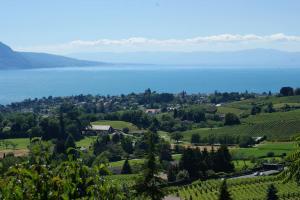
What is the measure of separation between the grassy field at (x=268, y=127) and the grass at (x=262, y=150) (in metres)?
5.73

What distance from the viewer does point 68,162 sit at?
4.70 meters

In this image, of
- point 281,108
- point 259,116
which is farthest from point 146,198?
point 281,108

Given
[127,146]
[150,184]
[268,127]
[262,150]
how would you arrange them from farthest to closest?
[268,127] → [127,146] → [262,150] → [150,184]

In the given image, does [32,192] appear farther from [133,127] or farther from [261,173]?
[133,127]

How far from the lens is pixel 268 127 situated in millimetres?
72688

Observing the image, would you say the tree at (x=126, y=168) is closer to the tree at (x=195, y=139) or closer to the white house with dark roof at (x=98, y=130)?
the tree at (x=195, y=139)

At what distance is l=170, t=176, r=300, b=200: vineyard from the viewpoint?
3328 cm

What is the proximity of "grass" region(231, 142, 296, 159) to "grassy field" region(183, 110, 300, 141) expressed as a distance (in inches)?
226

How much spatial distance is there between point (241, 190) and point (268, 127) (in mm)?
38361

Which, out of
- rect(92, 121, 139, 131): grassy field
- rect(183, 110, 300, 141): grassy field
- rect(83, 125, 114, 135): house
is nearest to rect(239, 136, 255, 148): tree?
rect(183, 110, 300, 141): grassy field

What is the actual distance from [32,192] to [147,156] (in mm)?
8512

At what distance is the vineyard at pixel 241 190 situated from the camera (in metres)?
33.3

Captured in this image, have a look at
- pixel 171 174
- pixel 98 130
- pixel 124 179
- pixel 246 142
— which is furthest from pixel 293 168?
pixel 98 130

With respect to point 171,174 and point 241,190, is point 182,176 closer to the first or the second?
point 171,174
